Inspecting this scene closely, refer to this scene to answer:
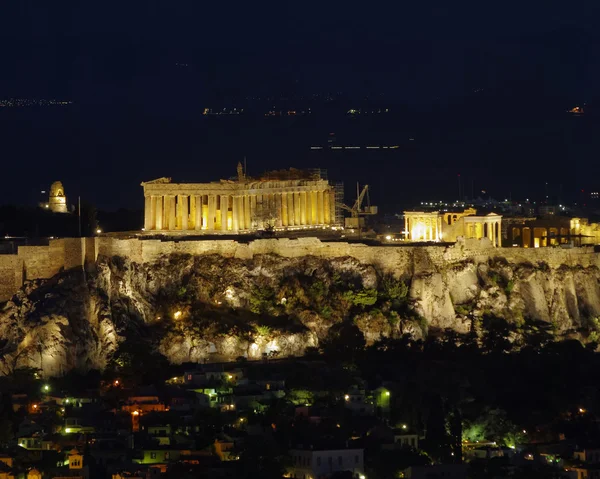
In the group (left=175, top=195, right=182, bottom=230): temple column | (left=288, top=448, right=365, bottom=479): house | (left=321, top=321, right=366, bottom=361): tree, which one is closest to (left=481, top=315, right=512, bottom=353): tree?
(left=321, top=321, right=366, bottom=361): tree

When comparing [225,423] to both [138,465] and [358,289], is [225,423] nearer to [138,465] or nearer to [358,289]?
[138,465]

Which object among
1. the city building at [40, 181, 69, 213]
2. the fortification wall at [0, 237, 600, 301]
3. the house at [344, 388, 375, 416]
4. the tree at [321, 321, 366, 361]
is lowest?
the house at [344, 388, 375, 416]

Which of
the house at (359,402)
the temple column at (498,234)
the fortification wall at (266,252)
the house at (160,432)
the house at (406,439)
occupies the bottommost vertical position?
the house at (406,439)

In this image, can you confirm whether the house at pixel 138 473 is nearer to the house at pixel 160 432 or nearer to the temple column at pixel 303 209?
the house at pixel 160 432

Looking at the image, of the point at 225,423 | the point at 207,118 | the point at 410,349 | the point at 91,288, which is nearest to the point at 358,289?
the point at 410,349

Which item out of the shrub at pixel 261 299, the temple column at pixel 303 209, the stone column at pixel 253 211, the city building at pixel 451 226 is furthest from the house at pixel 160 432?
the temple column at pixel 303 209

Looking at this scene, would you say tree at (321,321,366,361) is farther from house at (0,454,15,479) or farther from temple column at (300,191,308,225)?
house at (0,454,15,479)
